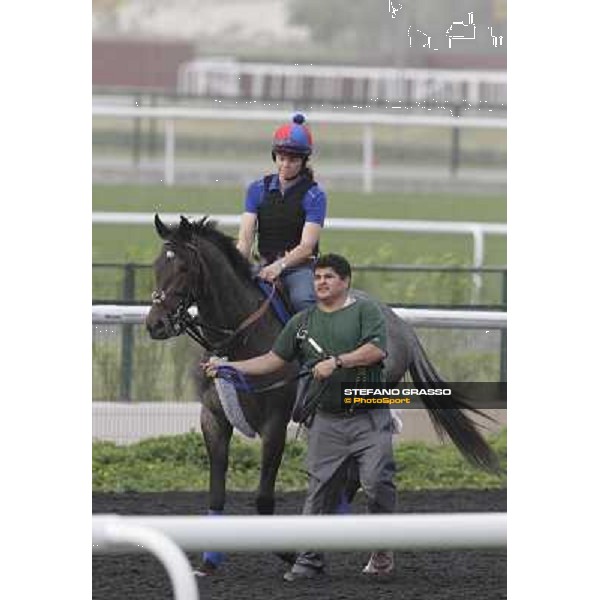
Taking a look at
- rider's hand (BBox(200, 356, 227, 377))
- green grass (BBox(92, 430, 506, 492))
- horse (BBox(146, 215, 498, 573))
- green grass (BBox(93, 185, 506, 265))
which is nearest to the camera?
rider's hand (BBox(200, 356, 227, 377))

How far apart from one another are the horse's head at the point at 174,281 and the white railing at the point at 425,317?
179cm

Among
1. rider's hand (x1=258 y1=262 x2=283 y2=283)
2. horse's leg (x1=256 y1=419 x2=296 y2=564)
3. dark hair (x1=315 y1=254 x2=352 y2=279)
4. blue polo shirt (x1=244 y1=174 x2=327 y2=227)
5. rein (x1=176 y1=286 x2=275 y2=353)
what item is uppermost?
blue polo shirt (x1=244 y1=174 x2=327 y2=227)

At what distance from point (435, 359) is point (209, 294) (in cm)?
211

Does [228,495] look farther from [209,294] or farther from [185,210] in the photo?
[185,210]

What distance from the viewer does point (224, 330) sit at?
250 inches

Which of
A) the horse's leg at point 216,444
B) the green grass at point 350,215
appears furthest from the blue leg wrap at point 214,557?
the green grass at point 350,215

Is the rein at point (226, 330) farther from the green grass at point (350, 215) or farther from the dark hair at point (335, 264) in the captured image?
the green grass at point (350, 215)

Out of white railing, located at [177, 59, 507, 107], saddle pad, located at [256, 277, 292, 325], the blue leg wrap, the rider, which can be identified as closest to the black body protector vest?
the rider

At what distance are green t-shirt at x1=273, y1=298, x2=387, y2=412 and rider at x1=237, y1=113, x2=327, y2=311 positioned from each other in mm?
403

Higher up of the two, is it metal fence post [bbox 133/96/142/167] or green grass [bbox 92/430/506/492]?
metal fence post [bbox 133/96/142/167]

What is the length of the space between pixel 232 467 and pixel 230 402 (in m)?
2.14

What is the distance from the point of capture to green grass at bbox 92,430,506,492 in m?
8.20

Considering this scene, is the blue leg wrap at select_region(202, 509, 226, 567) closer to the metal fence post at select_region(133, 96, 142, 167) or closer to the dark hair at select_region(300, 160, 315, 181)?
the dark hair at select_region(300, 160, 315, 181)

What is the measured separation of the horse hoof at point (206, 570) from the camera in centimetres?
618
